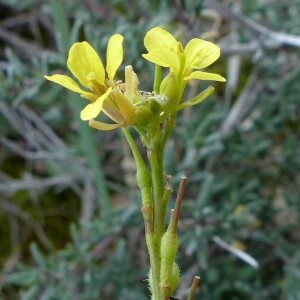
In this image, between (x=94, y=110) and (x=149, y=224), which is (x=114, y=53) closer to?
(x=94, y=110)

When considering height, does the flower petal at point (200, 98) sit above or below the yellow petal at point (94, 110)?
above

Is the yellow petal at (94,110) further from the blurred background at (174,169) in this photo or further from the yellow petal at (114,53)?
the blurred background at (174,169)

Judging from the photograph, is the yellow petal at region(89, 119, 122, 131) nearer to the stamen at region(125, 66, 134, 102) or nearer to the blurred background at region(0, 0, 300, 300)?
the stamen at region(125, 66, 134, 102)

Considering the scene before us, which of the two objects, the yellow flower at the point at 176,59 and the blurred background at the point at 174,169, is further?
the blurred background at the point at 174,169

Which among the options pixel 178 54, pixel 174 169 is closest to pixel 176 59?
pixel 178 54

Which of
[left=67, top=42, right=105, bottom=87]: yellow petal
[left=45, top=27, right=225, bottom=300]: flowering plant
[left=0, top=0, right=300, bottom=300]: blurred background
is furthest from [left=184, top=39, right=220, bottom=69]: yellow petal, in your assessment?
[left=0, top=0, right=300, bottom=300]: blurred background

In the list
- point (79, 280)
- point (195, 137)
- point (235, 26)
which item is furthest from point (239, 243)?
point (235, 26)

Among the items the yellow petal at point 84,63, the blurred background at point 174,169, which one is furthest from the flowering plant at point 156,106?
the blurred background at point 174,169

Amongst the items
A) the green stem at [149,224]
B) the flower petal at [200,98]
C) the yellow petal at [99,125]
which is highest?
the flower petal at [200,98]
